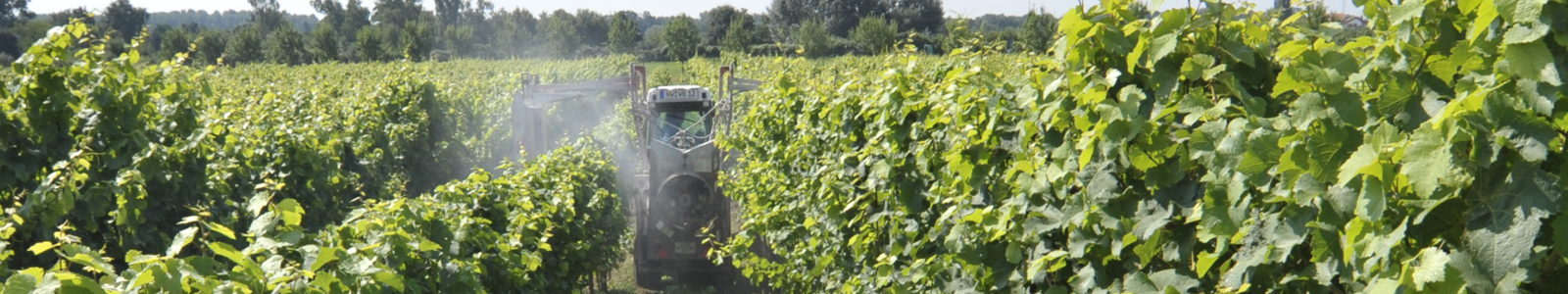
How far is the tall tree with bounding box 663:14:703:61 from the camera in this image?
4097cm

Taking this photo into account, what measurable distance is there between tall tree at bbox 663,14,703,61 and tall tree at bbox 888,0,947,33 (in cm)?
1352

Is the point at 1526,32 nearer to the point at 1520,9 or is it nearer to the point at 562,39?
the point at 1520,9

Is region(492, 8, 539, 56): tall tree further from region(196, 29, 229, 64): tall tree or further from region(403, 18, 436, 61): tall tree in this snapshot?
region(196, 29, 229, 64): tall tree

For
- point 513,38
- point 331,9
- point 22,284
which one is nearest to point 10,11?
point 513,38

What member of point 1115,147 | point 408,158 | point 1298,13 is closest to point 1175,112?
point 1115,147

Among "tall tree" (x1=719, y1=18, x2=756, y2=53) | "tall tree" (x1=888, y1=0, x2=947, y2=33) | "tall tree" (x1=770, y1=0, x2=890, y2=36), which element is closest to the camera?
"tall tree" (x1=719, y1=18, x2=756, y2=53)

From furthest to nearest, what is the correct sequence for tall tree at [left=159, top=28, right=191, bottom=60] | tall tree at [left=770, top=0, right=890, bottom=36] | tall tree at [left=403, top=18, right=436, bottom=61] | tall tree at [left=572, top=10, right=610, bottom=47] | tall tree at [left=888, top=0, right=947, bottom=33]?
tall tree at [left=572, top=10, right=610, bottom=47], tall tree at [left=770, top=0, right=890, bottom=36], tall tree at [left=888, top=0, right=947, bottom=33], tall tree at [left=403, top=18, right=436, bottom=61], tall tree at [left=159, top=28, right=191, bottom=60]

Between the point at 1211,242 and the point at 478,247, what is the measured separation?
3.81 m

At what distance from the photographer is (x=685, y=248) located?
885cm

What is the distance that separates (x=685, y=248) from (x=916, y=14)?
50841mm

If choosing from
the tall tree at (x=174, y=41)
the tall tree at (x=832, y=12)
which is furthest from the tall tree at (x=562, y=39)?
the tall tree at (x=174, y=41)

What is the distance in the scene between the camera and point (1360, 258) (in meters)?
1.65

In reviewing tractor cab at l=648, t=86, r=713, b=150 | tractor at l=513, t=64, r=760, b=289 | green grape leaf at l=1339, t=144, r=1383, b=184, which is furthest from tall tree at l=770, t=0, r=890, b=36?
green grape leaf at l=1339, t=144, r=1383, b=184

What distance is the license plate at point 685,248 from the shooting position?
8820mm
